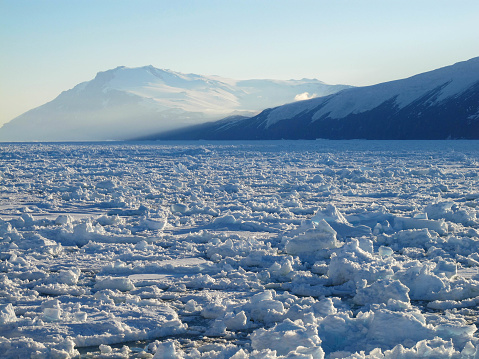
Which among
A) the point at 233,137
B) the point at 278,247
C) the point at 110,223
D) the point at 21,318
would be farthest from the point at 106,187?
the point at 233,137

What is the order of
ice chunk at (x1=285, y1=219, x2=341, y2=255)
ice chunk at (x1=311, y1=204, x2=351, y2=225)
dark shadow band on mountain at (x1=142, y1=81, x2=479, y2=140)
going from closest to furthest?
ice chunk at (x1=285, y1=219, x2=341, y2=255) → ice chunk at (x1=311, y1=204, x2=351, y2=225) → dark shadow band on mountain at (x1=142, y1=81, x2=479, y2=140)

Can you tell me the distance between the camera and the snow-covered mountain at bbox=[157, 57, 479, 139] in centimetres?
6631

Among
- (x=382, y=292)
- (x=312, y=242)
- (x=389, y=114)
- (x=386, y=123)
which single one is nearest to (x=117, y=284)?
(x=382, y=292)

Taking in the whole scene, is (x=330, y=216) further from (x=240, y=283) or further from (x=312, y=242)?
(x=240, y=283)

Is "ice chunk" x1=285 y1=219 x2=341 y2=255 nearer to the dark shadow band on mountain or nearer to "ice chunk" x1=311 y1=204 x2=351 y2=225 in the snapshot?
"ice chunk" x1=311 y1=204 x2=351 y2=225

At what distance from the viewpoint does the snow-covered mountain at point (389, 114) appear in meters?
66.3

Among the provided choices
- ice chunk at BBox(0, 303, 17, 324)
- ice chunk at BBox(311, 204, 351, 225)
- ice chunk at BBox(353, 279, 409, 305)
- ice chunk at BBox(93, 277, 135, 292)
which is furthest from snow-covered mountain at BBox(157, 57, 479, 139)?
ice chunk at BBox(0, 303, 17, 324)

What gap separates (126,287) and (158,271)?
75 cm

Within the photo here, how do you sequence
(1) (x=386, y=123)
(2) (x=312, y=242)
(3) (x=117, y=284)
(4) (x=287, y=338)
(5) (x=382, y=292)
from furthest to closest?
(1) (x=386, y=123) → (2) (x=312, y=242) → (3) (x=117, y=284) → (5) (x=382, y=292) → (4) (x=287, y=338)

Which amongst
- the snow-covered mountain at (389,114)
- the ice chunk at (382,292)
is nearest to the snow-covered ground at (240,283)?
the ice chunk at (382,292)

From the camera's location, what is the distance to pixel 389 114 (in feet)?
246

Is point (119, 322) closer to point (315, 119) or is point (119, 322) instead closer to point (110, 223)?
point (110, 223)

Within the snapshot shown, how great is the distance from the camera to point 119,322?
435 cm

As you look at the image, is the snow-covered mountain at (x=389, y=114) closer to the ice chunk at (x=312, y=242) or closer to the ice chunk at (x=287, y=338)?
the ice chunk at (x=312, y=242)
